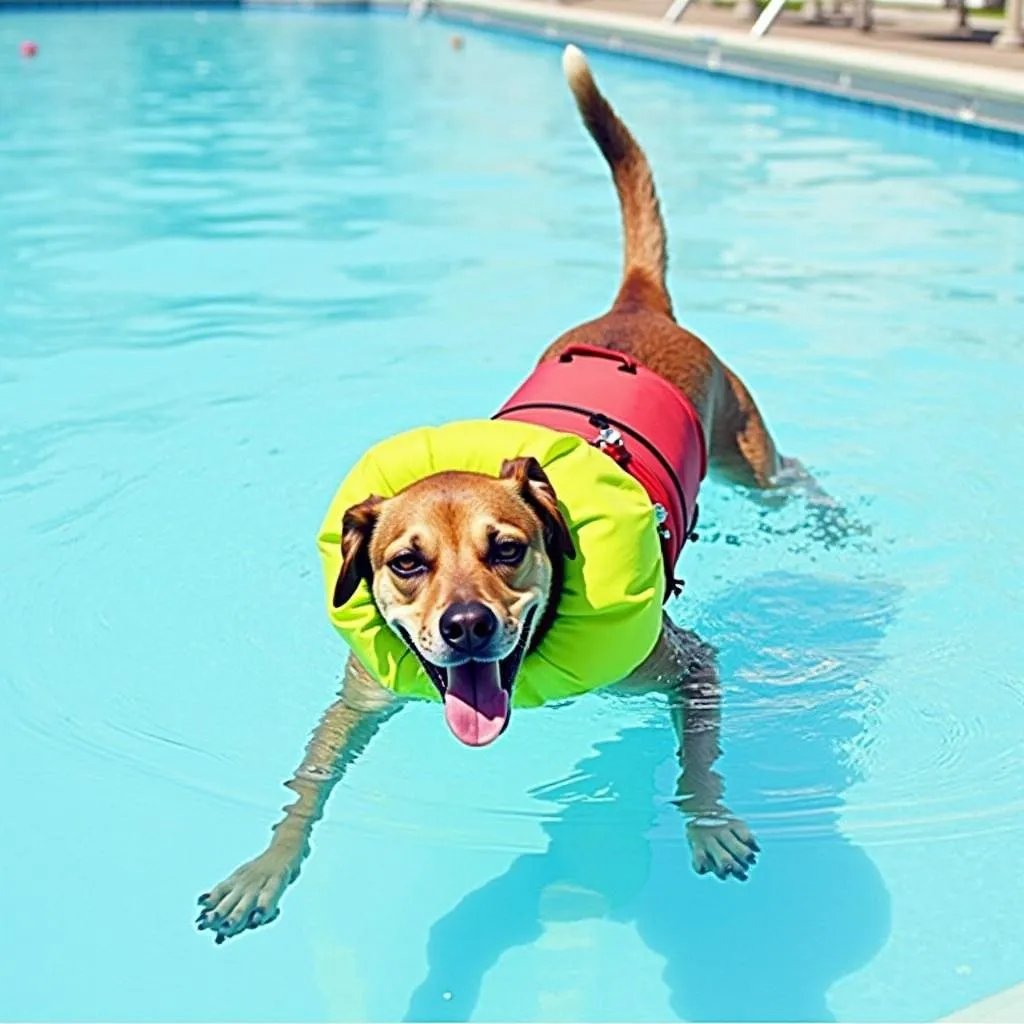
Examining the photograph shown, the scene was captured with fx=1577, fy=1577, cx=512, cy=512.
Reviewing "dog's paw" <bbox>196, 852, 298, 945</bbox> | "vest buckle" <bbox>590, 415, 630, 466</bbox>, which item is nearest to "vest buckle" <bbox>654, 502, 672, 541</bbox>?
"vest buckle" <bbox>590, 415, 630, 466</bbox>

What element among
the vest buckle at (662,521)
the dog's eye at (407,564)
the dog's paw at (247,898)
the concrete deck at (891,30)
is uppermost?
the dog's eye at (407,564)

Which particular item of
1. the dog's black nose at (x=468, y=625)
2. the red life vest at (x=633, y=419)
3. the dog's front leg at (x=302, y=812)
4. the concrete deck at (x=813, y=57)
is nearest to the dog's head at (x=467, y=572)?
the dog's black nose at (x=468, y=625)

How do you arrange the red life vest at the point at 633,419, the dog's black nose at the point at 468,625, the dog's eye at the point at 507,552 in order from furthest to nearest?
the red life vest at the point at 633,419, the dog's eye at the point at 507,552, the dog's black nose at the point at 468,625

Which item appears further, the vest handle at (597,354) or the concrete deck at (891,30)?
the concrete deck at (891,30)

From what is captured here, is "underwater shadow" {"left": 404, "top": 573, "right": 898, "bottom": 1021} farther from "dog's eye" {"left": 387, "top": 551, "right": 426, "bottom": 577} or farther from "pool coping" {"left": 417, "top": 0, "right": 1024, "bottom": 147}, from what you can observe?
"pool coping" {"left": 417, "top": 0, "right": 1024, "bottom": 147}

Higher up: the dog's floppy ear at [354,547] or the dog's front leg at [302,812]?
the dog's floppy ear at [354,547]

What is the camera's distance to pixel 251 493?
585 cm

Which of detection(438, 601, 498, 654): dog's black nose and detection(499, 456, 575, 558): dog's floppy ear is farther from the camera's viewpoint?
detection(499, 456, 575, 558): dog's floppy ear

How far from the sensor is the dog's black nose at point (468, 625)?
3109mm

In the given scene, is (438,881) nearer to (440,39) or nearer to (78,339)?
(78,339)

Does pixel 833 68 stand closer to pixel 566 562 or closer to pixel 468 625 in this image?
pixel 566 562

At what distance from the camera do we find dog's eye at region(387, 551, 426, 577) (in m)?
3.32

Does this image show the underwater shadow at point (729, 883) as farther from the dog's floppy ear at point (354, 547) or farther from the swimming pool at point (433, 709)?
the dog's floppy ear at point (354, 547)

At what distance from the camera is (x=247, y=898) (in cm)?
343
